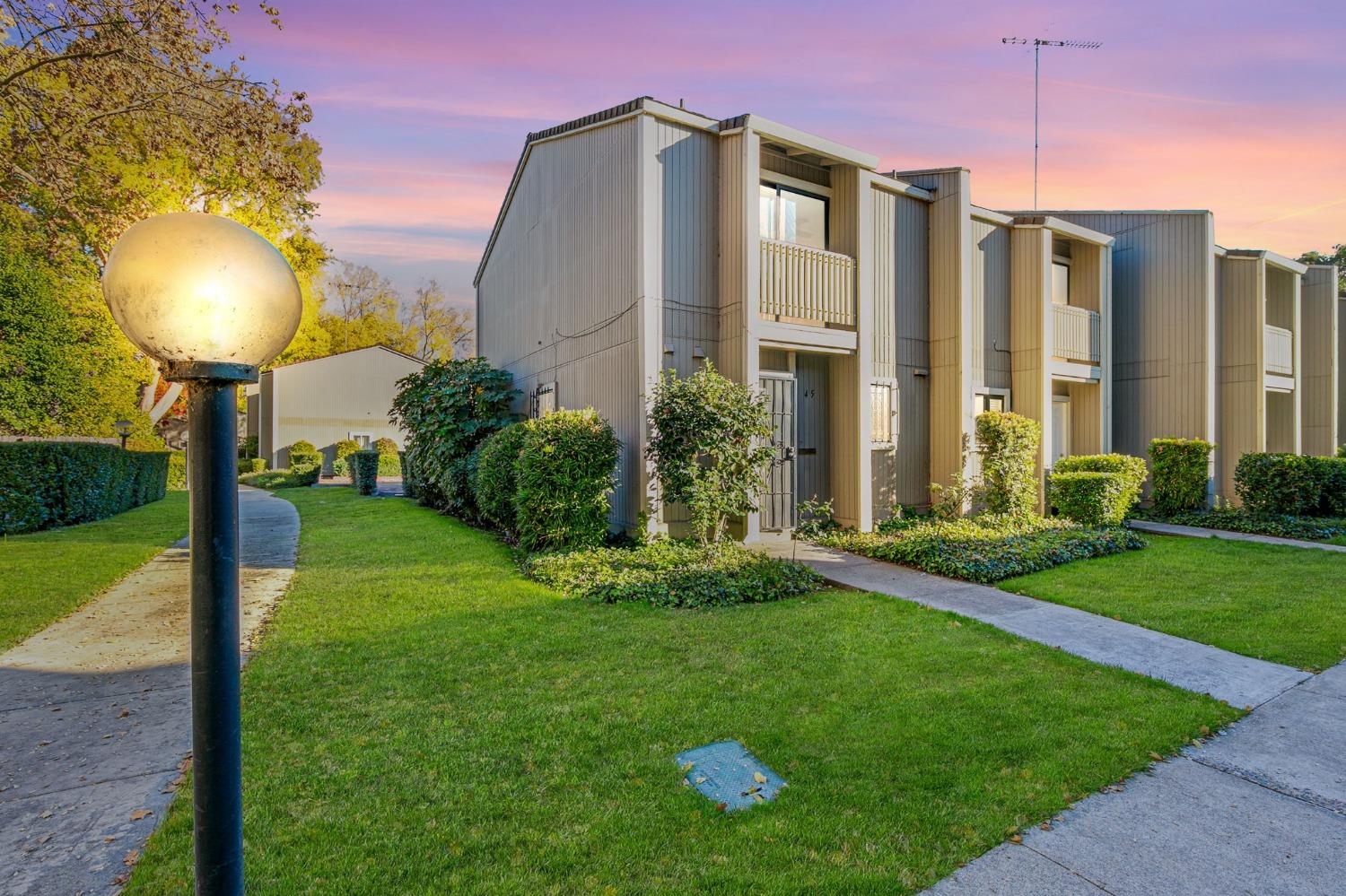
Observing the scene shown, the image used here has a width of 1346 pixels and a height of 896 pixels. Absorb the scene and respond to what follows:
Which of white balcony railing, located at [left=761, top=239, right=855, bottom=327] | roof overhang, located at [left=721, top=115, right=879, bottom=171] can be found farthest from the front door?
roof overhang, located at [left=721, top=115, right=879, bottom=171]

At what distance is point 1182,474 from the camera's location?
40.4 feet

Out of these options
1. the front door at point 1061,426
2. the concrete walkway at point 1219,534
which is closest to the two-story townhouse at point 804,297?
the front door at point 1061,426

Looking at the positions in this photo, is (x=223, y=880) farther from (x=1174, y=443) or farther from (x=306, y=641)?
(x=1174, y=443)

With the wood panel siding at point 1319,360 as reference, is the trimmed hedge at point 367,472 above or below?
below

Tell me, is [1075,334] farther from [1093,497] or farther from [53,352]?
[53,352]

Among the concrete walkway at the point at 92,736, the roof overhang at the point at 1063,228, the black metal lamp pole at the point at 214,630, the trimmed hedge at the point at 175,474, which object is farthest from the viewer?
the trimmed hedge at the point at 175,474

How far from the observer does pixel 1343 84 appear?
8.74 m

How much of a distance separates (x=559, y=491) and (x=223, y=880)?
21.3 ft

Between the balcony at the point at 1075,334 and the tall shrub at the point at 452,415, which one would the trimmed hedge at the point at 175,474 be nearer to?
the tall shrub at the point at 452,415

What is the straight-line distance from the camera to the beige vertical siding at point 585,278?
8898 millimetres

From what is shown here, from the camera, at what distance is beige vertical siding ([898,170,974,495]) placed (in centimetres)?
1084

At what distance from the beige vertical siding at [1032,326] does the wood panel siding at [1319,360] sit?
33.1ft

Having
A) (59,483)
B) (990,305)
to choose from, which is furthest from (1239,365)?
(59,483)

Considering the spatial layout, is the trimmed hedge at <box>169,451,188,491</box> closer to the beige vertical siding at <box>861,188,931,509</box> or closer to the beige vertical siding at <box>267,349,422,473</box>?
the beige vertical siding at <box>267,349,422,473</box>
